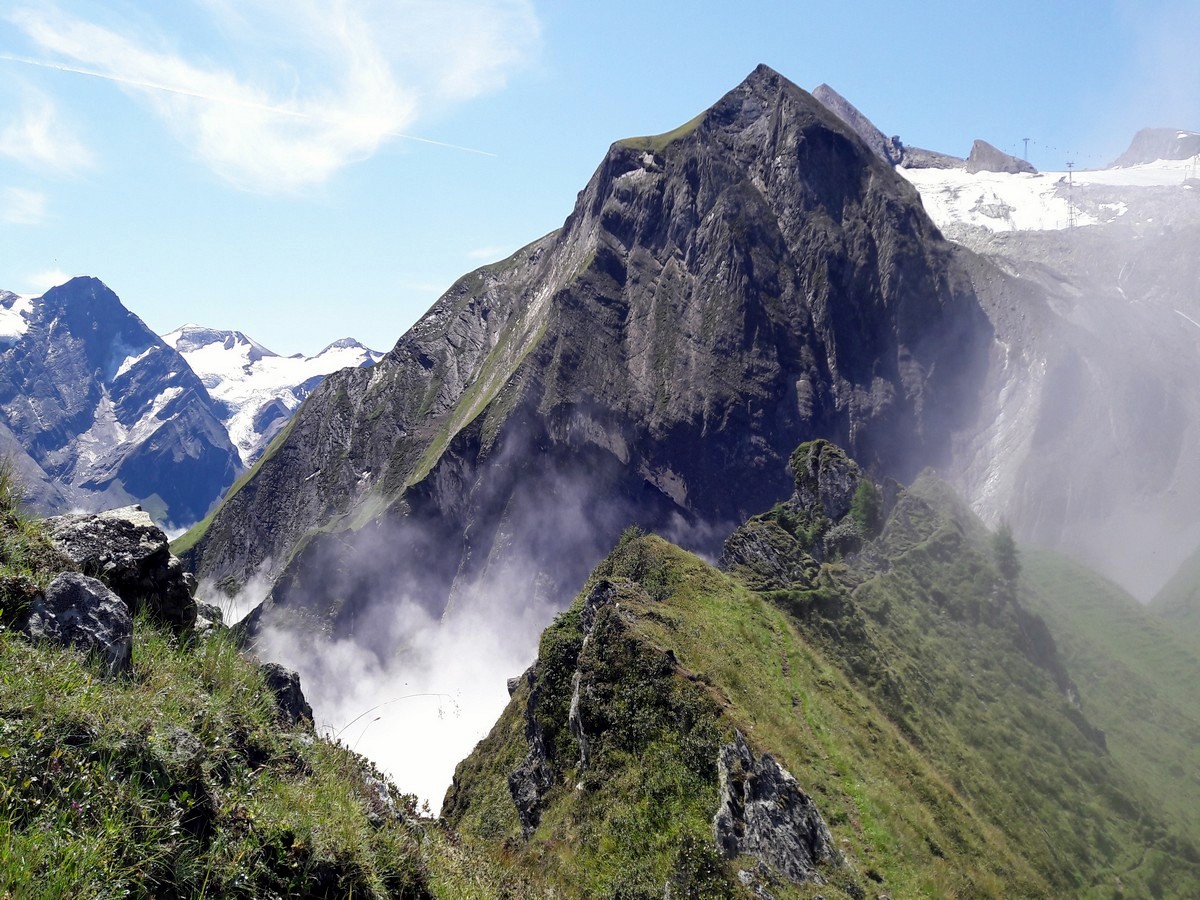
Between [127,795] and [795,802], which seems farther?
[795,802]

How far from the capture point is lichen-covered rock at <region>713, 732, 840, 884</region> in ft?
66.0

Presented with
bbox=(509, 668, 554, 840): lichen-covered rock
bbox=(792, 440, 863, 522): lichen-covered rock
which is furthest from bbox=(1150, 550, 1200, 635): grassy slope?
bbox=(509, 668, 554, 840): lichen-covered rock

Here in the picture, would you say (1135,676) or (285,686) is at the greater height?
(285,686)

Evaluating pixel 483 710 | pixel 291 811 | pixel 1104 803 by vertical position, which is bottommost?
pixel 1104 803

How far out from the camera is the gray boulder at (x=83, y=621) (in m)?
8.31

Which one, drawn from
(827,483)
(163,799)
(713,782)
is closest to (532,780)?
(713,782)

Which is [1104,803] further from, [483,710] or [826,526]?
[483,710]

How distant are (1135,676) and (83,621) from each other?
367 ft

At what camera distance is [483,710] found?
173625 millimetres

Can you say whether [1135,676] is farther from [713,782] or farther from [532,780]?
[713,782]

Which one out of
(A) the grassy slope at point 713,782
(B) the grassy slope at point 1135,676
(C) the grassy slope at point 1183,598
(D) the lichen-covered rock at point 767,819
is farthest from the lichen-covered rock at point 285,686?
(C) the grassy slope at point 1183,598

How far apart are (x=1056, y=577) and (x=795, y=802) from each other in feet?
445

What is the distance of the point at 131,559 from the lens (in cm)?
1216

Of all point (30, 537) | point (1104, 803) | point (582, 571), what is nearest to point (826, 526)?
point (1104, 803)
